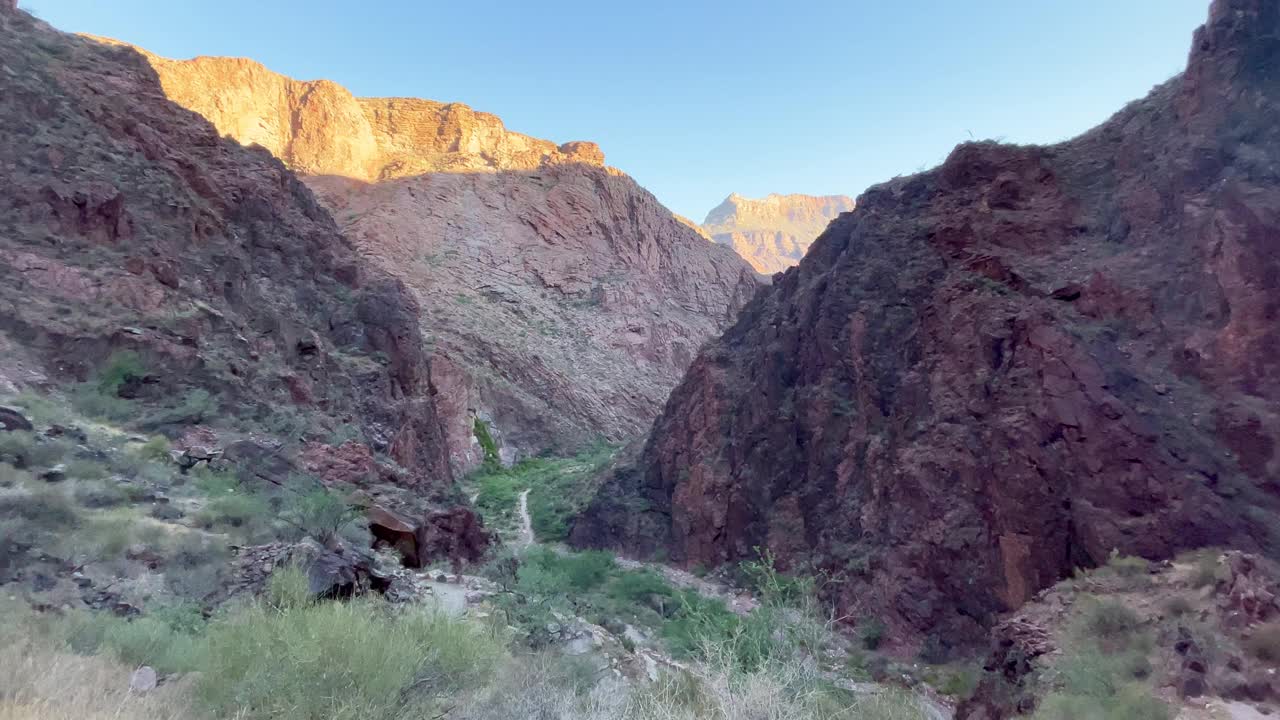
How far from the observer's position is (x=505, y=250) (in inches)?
1983

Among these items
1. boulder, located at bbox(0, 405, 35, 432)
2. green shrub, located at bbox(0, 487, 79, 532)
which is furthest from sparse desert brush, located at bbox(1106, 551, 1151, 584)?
boulder, located at bbox(0, 405, 35, 432)

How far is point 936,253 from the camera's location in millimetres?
16141

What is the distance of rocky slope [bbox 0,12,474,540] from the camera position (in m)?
11.7

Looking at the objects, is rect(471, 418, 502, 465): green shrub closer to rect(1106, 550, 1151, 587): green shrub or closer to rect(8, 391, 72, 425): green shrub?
rect(8, 391, 72, 425): green shrub

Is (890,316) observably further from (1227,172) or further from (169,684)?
(169,684)

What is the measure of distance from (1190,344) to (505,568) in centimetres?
1150

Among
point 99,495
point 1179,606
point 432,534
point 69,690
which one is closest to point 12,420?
point 99,495

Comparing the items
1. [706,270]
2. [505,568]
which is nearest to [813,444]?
[505,568]

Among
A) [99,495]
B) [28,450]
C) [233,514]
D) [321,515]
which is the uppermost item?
[28,450]

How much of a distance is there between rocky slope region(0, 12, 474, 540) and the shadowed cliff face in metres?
9.12

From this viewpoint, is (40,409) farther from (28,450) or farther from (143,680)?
(143,680)

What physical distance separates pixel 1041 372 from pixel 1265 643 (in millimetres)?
6235

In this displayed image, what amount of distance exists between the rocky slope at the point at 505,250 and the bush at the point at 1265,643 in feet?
100

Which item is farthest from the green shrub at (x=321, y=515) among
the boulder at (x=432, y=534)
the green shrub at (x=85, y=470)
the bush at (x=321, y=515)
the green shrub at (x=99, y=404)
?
the green shrub at (x=99, y=404)
